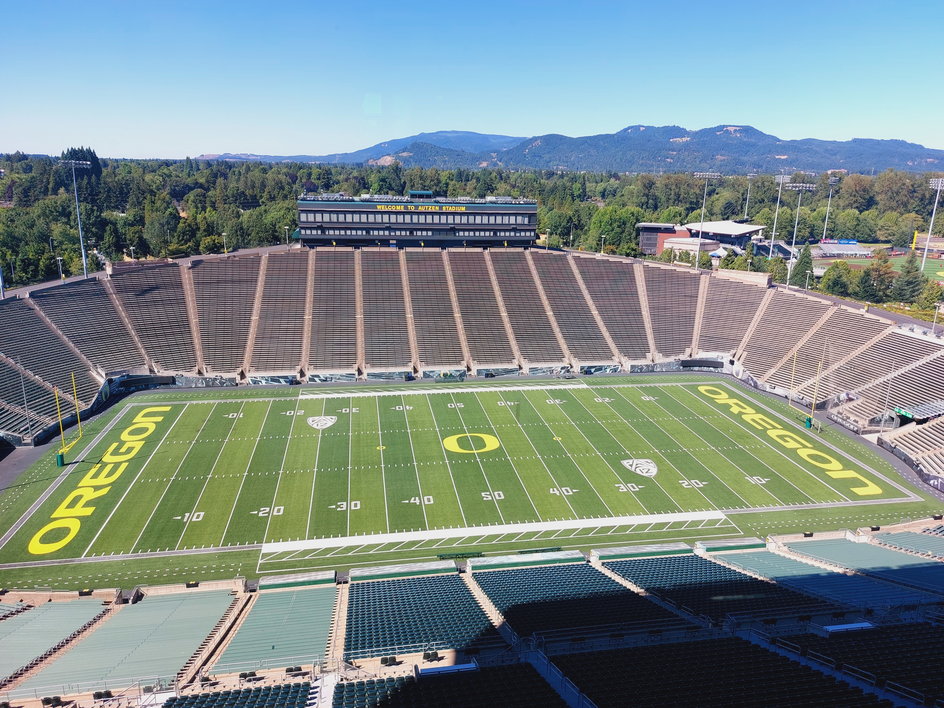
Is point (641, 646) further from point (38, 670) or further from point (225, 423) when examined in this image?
point (225, 423)

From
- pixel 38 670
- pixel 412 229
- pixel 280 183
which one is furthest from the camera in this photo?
pixel 280 183

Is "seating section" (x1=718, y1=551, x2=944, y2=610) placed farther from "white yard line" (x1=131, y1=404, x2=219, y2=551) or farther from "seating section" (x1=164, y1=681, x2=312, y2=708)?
"white yard line" (x1=131, y1=404, x2=219, y2=551)

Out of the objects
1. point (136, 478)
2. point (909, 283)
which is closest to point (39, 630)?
point (136, 478)

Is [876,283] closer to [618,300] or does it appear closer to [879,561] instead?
[618,300]

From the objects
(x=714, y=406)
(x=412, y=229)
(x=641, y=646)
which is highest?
(x=412, y=229)

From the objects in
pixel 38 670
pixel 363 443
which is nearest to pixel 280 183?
pixel 363 443
